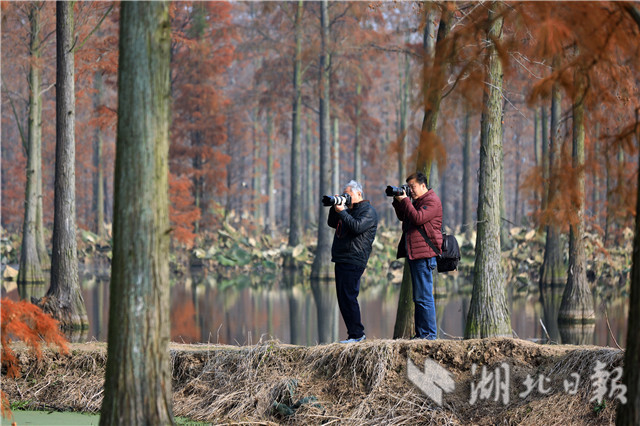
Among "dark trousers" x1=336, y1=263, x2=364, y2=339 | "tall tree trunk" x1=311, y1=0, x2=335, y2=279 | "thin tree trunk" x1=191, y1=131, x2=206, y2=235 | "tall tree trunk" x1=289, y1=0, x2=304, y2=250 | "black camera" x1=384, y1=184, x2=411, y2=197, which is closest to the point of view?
"black camera" x1=384, y1=184, x2=411, y2=197

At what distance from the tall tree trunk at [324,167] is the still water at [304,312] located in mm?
800

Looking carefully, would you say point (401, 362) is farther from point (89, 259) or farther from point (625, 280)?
point (89, 259)

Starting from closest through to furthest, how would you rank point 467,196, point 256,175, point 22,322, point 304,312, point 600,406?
point 22,322, point 600,406, point 304,312, point 467,196, point 256,175

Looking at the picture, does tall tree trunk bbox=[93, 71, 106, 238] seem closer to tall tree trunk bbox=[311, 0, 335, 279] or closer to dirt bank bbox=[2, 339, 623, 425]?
tall tree trunk bbox=[311, 0, 335, 279]

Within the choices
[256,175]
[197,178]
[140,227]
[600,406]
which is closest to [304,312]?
[600,406]

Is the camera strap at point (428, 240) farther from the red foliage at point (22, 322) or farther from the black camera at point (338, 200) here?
the red foliage at point (22, 322)

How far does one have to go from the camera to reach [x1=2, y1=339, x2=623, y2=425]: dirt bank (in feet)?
24.1

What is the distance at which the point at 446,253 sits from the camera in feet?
29.6

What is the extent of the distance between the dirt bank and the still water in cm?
128

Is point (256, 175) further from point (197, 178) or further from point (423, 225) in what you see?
point (423, 225)

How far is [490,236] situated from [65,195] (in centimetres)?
803

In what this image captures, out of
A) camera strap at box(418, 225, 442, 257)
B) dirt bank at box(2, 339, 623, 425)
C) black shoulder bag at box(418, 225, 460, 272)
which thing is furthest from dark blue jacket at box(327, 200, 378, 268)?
dirt bank at box(2, 339, 623, 425)

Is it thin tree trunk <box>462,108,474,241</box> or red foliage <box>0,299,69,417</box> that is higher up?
thin tree trunk <box>462,108,474,241</box>

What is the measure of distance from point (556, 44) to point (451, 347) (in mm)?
3530
